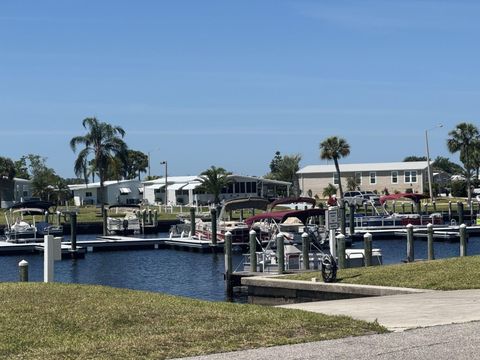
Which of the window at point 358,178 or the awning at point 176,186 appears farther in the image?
the window at point 358,178

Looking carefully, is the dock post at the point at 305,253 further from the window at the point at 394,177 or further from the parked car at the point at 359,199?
the window at the point at 394,177

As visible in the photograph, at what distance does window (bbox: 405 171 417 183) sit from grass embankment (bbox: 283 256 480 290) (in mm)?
92612

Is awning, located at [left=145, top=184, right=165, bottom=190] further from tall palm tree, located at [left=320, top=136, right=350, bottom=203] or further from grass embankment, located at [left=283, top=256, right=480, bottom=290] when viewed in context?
grass embankment, located at [left=283, top=256, right=480, bottom=290]

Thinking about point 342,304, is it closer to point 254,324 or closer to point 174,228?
point 254,324

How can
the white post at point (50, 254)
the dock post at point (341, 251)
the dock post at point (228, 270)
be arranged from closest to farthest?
the white post at point (50, 254), the dock post at point (341, 251), the dock post at point (228, 270)

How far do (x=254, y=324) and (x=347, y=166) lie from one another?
11093 cm

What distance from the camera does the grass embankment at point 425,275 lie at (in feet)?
67.0

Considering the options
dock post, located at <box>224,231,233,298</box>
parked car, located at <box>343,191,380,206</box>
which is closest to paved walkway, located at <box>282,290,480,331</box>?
dock post, located at <box>224,231,233,298</box>

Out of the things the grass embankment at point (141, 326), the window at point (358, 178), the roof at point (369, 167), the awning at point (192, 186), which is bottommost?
the grass embankment at point (141, 326)

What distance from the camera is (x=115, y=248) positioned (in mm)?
55812

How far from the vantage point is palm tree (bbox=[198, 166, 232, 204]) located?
4075 inches

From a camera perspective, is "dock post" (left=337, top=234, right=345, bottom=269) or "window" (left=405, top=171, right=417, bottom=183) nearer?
"dock post" (left=337, top=234, right=345, bottom=269)

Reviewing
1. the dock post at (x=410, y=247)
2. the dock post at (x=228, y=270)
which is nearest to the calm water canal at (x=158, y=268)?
the dock post at (x=228, y=270)

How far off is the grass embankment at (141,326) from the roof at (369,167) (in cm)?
10075
